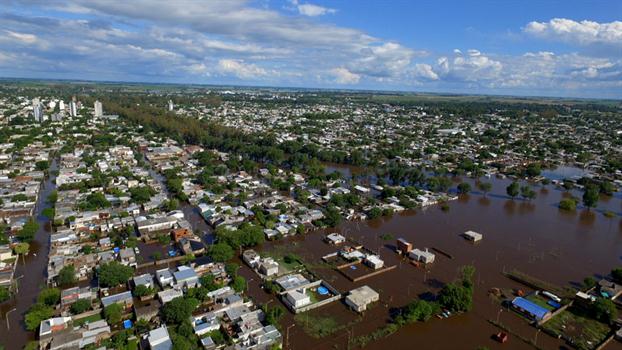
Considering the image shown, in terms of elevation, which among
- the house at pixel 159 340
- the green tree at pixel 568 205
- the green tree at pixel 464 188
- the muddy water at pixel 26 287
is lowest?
the muddy water at pixel 26 287

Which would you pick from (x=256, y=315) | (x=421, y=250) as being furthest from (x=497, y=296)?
(x=256, y=315)

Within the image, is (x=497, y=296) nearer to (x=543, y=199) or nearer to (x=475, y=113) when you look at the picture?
(x=543, y=199)

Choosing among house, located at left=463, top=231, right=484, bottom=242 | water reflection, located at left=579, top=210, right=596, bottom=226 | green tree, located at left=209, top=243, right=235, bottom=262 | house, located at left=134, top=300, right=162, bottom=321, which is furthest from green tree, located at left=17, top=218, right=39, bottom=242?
water reflection, located at left=579, top=210, right=596, bottom=226

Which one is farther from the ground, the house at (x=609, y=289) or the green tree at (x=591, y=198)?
the green tree at (x=591, y=198)

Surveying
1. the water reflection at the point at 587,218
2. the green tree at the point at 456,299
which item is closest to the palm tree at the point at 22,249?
the green tree at the point at 456,299

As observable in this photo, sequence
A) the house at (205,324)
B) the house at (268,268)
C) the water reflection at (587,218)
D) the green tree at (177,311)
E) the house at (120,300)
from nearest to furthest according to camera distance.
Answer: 1. the house at (205,324)
2. the green tree at (177,311)
3. the house at (120,300)
4. the house at (268,268)
5. the water reflection at (587,218)

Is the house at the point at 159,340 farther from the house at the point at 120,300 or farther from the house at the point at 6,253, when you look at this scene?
the house at the point at 6,253

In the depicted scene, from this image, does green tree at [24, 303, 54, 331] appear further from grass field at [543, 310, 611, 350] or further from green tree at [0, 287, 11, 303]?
grass field at [543, 310, 611, 350]
